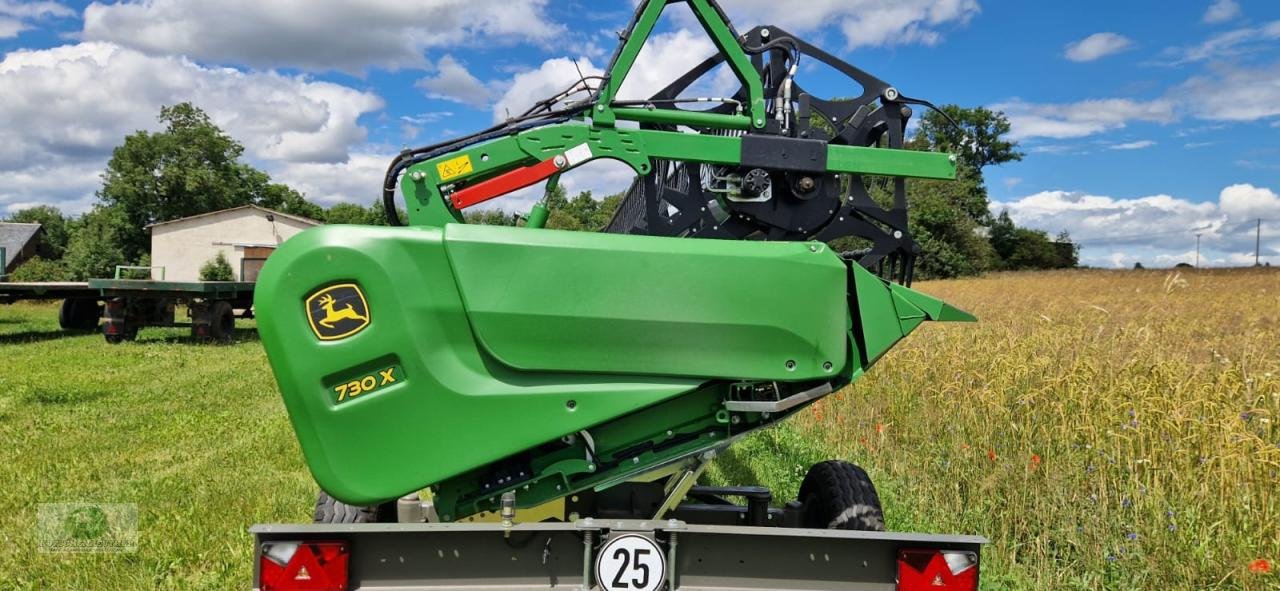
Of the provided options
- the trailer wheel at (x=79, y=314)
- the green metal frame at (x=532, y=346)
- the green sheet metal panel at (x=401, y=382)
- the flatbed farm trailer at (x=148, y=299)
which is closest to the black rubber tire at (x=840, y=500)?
the green metal frame at (x=532, y=346)

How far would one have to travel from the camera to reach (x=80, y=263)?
47.4m

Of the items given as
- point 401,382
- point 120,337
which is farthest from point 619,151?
point 120,337

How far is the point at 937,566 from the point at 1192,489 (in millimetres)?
2055

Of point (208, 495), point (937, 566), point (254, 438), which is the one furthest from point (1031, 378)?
point (254, 438)

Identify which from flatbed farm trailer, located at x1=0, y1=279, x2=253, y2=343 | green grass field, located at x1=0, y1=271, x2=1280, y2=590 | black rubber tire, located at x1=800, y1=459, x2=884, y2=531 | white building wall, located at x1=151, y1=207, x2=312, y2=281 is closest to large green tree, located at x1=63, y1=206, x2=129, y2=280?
white building wall, located at x1=151, y1=207, x2=312, y2=281

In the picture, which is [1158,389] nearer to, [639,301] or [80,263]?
[639,301]

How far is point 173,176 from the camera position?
56.9 meters

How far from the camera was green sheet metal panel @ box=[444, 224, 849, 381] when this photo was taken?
259cm

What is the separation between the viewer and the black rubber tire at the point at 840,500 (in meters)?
3.31

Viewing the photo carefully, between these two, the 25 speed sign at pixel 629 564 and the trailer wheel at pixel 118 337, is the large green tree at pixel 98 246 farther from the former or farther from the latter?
the 25 speed sign at pixel 629 564

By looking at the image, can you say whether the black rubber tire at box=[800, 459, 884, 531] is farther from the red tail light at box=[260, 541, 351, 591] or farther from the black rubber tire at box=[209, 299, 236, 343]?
the black rubber tire at box=[209, 299, 236, 343]

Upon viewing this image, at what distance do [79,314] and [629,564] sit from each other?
17923 mm

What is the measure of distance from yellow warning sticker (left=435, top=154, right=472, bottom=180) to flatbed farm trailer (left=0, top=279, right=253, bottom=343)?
38.9 feet

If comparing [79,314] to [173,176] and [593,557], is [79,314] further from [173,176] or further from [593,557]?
[173,176]
